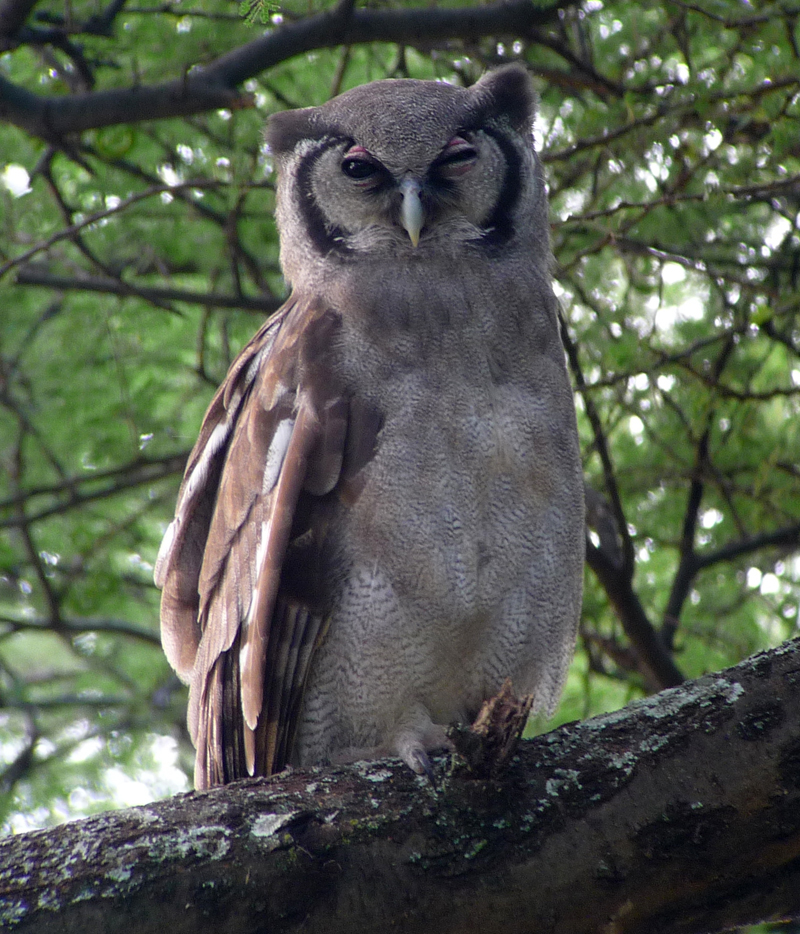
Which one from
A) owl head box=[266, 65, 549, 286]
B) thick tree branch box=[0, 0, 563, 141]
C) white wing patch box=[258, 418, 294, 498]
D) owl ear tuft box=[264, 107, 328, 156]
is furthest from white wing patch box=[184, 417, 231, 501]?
thick tree branch box=[0, 0, 563, 141]

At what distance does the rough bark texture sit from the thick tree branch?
273 cm

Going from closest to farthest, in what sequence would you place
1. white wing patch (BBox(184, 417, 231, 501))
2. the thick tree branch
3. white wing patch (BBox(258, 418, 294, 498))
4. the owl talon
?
the owl talon
white wing patch (BBox(258, 418, 294, 498))
white wing patch (BBox(184, 417, 231, 501))
the thick tree branch

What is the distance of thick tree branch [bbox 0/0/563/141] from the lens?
13.3 feet

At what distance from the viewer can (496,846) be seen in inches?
93.4

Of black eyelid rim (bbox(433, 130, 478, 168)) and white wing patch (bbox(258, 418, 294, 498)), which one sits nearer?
white wing patch (bbox(258, 418, 294, 498))

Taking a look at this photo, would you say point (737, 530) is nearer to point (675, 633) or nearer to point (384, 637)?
point (675, 633)

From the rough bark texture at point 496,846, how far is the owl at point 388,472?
14.5 inches

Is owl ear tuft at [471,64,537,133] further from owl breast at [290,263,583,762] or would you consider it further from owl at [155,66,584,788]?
owl breast at [290,263,583,762]

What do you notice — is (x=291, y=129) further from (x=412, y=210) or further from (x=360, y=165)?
(x=412, y=210)

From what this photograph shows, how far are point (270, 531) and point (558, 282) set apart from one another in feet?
7.10

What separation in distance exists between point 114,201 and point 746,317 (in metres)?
2.86

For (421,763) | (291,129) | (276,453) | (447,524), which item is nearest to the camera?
(421,763)

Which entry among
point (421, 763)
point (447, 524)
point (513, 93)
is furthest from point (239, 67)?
point (421, 763)

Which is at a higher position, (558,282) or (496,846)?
(558,282)
